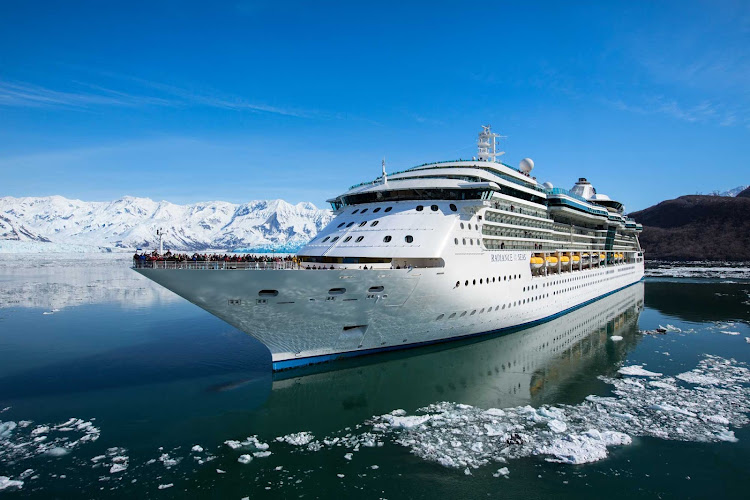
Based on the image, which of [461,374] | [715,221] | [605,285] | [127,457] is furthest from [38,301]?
[715,221]

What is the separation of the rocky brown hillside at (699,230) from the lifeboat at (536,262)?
381ft

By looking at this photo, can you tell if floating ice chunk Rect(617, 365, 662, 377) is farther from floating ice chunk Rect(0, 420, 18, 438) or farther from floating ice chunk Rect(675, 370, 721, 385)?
floating ice chunk Rect(0, 420, 18, 438)

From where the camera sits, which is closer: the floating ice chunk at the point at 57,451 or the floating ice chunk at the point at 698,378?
the floating ice chunk at the point at 57,451

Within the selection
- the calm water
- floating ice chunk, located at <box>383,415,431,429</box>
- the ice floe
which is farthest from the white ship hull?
floating ice chunk, located at <box>383,415,431,429</box>

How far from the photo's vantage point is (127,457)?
1042 centimetres

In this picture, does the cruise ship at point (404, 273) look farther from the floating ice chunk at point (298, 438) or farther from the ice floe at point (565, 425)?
the floating ice chunk at point (298, 438)

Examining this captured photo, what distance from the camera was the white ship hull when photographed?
1455cm

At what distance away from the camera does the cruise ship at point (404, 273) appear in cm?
1483

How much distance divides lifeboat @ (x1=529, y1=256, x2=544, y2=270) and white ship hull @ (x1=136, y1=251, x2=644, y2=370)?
9.64 ft

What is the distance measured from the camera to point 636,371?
698 inches

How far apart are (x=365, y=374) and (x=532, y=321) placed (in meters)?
13.3

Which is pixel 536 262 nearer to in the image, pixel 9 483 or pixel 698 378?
pixel 698 378

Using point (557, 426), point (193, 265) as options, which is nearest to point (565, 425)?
point (557, 426)

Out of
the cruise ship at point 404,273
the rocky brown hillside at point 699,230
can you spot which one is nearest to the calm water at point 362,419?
the cruise ship at point 404,273
